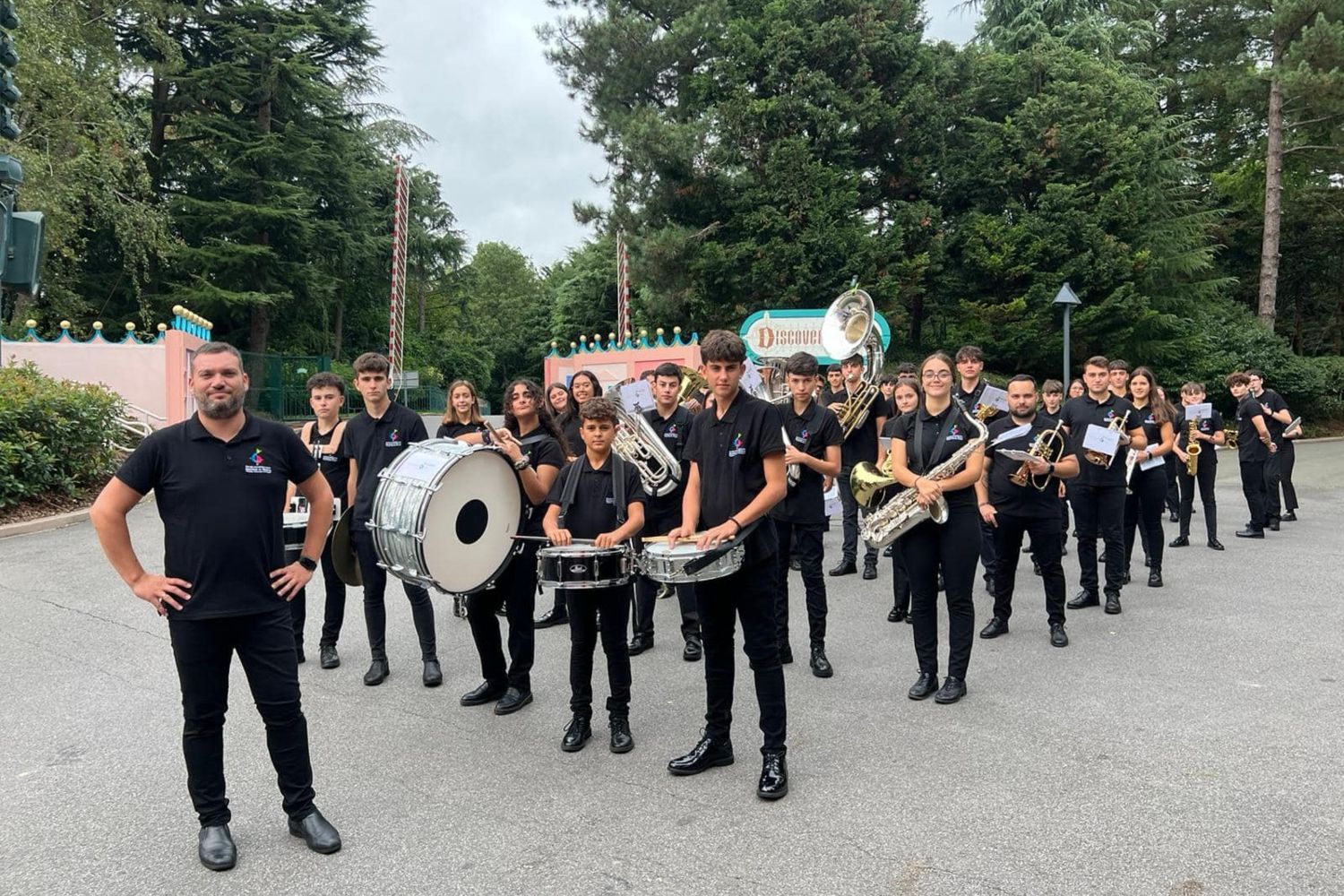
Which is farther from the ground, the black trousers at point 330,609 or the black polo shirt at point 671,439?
the black polo shirt at point 671,439

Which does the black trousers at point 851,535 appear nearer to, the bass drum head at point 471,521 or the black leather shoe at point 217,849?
the bass drum head at point 471,521

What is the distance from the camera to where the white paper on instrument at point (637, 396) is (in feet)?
21.0

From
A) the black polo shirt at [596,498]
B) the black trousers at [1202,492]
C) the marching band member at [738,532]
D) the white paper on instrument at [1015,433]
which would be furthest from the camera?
the black trousers at [1202,492]

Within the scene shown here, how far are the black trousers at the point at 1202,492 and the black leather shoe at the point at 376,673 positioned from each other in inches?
339

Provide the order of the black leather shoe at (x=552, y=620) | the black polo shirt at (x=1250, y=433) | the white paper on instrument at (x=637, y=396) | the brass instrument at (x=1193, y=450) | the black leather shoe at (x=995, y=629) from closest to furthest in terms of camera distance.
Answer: the black leather shoe at (x=995, y=629), the white paper on instrument at (x=637, y=396), the black leather shoe at (x=552, y=620), the brass instrument at (x=1193, y=450), the black polo shirt at (x=1250, y=433)

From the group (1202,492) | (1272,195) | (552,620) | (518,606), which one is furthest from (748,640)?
(1272,195)

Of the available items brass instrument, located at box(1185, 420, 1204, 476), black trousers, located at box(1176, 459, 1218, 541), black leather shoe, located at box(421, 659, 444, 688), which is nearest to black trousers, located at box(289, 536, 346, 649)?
black leather shoe, located at box(421, 659, 444, 688)

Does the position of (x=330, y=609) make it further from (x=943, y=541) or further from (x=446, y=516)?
(x=943, y=541)

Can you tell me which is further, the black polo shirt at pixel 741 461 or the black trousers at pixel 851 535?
the black trousers at pixel 851 535

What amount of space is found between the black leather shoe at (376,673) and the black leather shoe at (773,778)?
8.60 feet

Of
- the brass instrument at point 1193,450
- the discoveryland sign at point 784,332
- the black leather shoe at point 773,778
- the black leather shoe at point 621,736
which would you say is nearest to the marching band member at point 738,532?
the black leather shoe at point 773,778

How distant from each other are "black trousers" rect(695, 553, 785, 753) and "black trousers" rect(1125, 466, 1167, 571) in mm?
4877

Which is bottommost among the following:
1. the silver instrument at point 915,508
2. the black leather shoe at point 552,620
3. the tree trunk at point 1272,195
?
the black leather shoe at point 552,620

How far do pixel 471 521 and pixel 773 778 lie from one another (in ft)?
6.22
